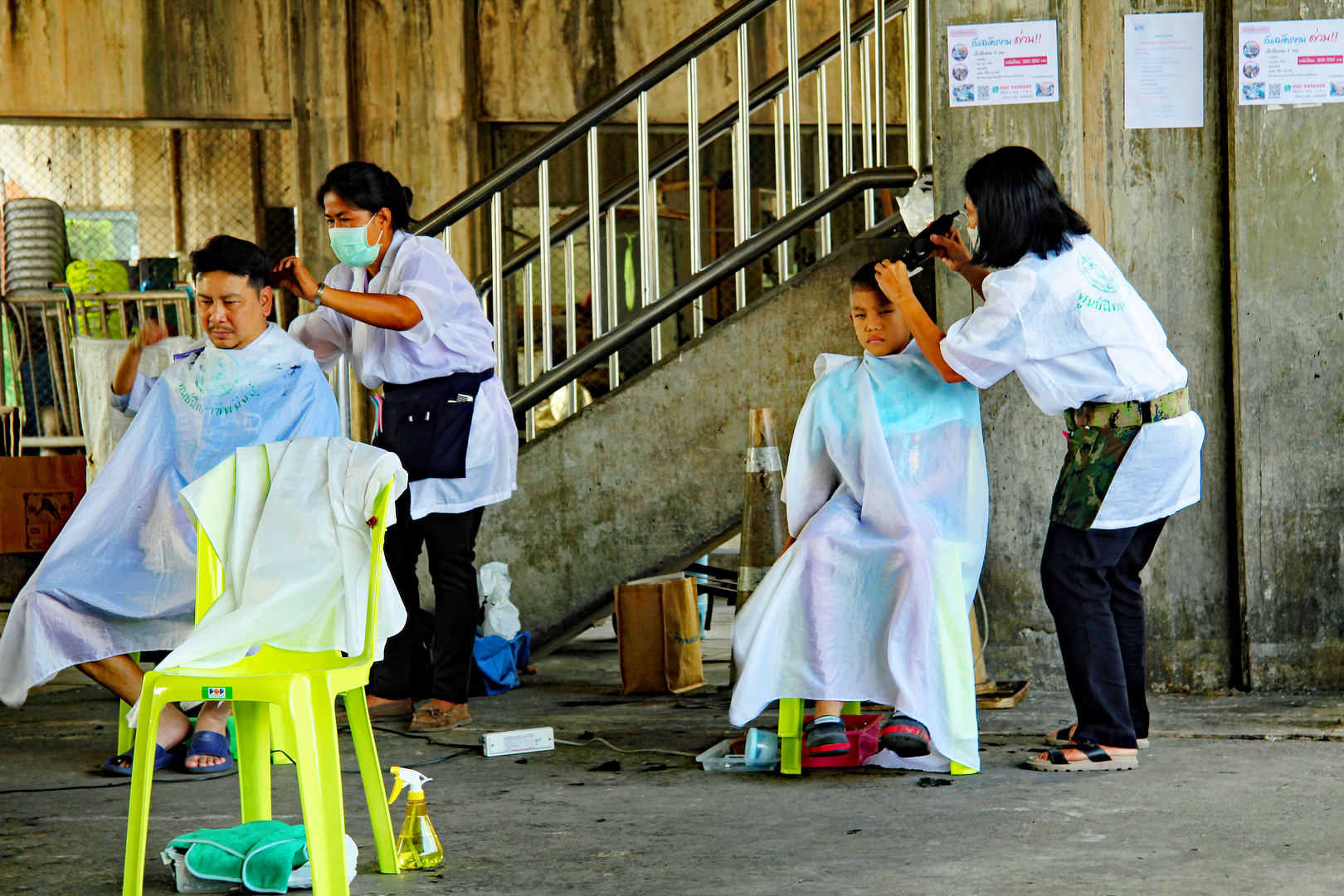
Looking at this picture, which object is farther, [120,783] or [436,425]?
[436,425]

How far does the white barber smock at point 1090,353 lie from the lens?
2809 millimetres

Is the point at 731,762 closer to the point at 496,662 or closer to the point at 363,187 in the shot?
the point at 496,662

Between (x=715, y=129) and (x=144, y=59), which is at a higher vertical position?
(x=144, y=59)

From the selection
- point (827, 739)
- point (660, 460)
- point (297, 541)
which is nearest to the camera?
point (297, 541)

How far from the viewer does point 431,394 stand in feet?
11.7

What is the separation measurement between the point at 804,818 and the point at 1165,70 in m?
2.51

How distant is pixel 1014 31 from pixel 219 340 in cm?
233

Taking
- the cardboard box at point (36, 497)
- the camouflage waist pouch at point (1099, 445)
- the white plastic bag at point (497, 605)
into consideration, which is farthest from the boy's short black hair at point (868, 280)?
the cardboard box at point (36, 497)

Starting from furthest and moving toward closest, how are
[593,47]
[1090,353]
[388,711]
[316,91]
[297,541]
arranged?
1. [593,47]
2. [316,91]
3. [388,711]
4. [1090,353]
5. [297,541]

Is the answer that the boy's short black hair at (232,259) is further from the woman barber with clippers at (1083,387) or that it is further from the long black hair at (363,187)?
the woman barber with clippers at (1083,387)

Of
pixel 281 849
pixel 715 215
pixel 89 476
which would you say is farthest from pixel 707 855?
pixel 715 215

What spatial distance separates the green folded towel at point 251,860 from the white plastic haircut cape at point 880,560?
1.05 m

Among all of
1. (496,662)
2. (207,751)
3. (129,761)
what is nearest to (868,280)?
(496,662)

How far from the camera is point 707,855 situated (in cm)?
230
